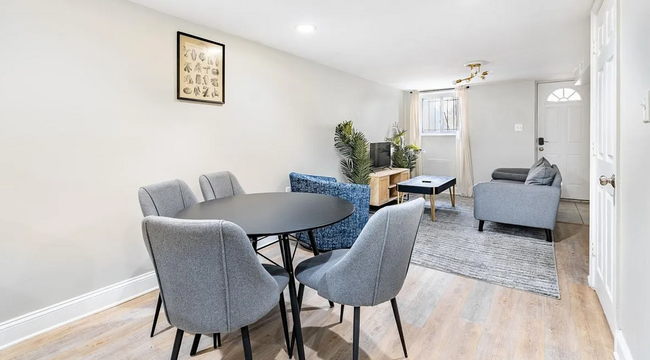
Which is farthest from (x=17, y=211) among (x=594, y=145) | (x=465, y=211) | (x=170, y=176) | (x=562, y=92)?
(x=562, y=92)

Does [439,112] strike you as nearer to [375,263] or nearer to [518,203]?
[518,203]

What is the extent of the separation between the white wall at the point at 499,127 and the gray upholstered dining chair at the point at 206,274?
584 centimetres

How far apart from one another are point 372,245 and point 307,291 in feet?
4.07

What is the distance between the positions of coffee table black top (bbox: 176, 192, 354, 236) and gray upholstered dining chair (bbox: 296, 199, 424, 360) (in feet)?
0.78

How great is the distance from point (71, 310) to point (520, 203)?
13.2 ft

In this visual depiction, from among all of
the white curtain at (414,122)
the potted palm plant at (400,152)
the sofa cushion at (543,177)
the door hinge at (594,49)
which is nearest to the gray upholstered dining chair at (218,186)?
the door hinge at (594,49)

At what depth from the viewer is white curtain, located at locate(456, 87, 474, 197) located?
6152 millimetres

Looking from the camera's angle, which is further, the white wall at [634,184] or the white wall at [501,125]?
the white wall at [501,125]

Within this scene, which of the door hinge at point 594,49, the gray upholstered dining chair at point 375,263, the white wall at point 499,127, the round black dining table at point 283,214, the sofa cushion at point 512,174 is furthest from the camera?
the white wall at point 499,127

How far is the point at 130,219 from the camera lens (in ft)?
7.88

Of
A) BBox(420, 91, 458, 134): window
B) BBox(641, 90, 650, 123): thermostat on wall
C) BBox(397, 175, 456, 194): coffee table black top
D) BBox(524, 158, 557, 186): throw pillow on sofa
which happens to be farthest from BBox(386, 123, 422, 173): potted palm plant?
BBox(641, 90, 650, 123): thermostat on wall

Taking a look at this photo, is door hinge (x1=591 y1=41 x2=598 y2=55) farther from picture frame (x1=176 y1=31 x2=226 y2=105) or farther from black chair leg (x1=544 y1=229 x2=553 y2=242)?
picture frame (x1=176 y1=31 x2=226 y2=105)

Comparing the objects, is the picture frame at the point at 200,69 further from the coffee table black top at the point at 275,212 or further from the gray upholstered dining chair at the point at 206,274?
the gray upholstered dining chair at the point at 206,274

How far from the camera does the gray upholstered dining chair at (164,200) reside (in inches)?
74.4
